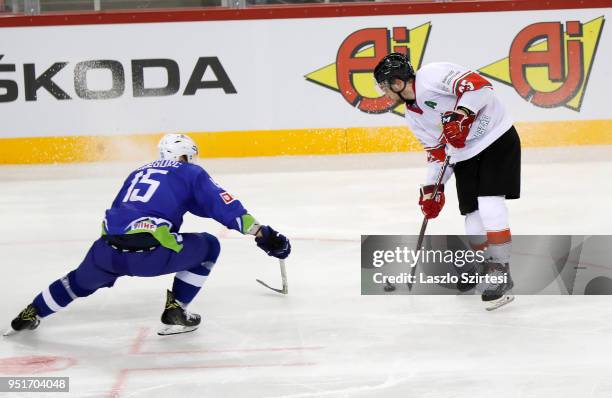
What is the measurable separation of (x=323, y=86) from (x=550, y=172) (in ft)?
6.79

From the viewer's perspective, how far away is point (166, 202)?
3262mm

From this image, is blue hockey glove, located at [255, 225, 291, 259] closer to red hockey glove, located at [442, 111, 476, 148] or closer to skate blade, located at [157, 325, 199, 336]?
skate blade, located at [157, 325, 199, 336]

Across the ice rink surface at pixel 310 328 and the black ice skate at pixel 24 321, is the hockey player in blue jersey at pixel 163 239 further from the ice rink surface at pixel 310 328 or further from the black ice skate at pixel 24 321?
the ice rink surface at pixel 310 328

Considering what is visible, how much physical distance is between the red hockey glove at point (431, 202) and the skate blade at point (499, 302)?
1.39ft

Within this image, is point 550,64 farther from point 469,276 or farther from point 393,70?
point 393,70

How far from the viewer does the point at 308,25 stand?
8.27 meters

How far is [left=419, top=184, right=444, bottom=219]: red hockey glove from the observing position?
12.7ft

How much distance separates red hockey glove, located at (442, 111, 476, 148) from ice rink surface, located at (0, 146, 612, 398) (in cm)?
59

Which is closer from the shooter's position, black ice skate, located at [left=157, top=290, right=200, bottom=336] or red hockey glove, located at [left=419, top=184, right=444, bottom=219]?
black ice skate, located at [left=157, top=290, right=200, bottom=336]

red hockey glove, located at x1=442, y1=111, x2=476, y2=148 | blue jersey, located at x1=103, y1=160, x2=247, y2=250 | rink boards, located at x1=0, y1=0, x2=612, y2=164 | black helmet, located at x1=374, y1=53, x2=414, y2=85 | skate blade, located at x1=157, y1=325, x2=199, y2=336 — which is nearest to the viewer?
blue jersey, located at x1=103, y1=160, x2=247, y2=250

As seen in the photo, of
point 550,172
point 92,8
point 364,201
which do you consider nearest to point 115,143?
point 92,8

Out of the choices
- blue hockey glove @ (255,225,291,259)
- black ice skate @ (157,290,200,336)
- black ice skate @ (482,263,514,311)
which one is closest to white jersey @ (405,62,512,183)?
black ice skate @ (482,263,514,311)

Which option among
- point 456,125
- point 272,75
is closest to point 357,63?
point 272,75

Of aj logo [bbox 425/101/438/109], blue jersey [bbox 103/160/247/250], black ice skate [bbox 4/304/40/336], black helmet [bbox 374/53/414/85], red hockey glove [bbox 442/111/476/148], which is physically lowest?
black ice skate [bbox 4/304/40/336]
